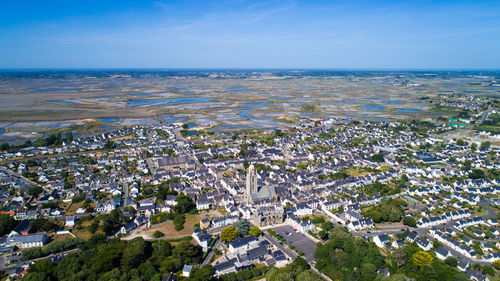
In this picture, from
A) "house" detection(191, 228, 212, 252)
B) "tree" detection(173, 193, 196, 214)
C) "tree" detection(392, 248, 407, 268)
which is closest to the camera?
"tree" detection(392, 248, 407, 268)

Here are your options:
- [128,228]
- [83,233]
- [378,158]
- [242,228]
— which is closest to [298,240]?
[242,228]

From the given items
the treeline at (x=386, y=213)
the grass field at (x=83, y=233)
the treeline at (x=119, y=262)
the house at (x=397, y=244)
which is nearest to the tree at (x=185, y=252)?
the treeline at (x=119, y=262)

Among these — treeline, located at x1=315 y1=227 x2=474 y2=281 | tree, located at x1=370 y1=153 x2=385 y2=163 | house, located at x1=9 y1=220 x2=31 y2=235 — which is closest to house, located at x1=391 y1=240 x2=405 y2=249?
treeline, located at x1=315 y1=227 x2=474 y2=281

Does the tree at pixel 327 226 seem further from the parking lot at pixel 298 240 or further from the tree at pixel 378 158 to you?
the tree at pixel 378 158

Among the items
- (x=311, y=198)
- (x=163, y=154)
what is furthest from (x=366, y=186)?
(x=163, y=154)

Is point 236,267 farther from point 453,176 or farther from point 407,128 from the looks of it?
point 407,128

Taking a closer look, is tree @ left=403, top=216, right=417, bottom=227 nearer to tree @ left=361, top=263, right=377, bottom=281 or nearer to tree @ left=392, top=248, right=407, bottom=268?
tree @ left=392, top=248, right=407, bottom=268

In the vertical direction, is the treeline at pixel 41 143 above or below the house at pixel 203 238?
above
